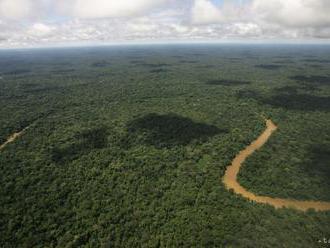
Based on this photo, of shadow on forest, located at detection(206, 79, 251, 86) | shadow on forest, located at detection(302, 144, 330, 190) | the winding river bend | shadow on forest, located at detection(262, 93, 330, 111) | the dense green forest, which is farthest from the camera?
shadow on forest, located at detection(206, 79, 251, 86)

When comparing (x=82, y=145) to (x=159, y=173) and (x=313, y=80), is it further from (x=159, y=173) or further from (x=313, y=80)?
(x=313, y=80)

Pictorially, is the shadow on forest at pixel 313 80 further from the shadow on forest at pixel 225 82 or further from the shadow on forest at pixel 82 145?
the shadow on forest at pixel 82 145

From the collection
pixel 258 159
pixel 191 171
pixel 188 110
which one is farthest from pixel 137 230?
pixel 188 110

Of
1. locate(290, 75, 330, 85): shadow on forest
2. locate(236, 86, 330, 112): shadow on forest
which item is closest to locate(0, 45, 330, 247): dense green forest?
locate(236, 86, 330, 112): shadow on forest

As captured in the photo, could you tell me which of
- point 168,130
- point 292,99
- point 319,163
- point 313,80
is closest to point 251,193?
point 319,163

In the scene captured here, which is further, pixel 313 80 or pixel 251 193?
pixel 313 80

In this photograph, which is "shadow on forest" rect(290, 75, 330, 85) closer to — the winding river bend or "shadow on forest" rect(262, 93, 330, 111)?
"shadow on forest" rect(262, 93, 330, 111)

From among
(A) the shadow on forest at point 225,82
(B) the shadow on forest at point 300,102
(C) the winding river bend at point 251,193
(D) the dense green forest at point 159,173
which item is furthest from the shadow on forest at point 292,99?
(C) the winding river bend at point 251,193
